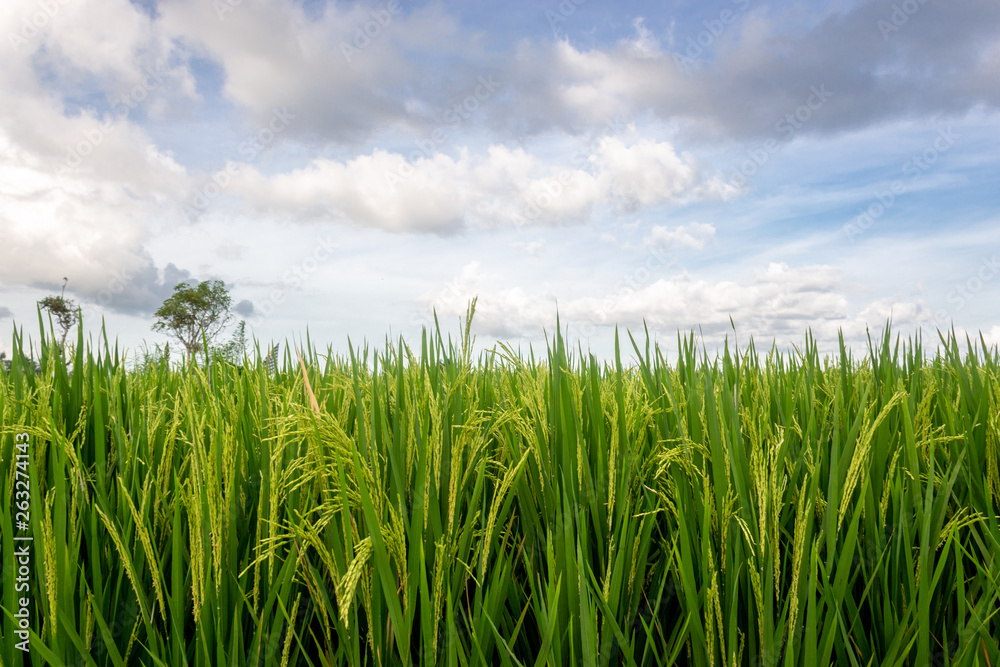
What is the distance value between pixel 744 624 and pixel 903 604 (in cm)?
49

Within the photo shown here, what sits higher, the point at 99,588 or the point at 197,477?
the point at 197,477

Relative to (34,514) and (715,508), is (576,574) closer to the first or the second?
(715,508)

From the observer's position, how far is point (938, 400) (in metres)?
2.75

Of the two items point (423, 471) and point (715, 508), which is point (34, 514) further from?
point (715, 508)

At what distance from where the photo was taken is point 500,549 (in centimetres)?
170

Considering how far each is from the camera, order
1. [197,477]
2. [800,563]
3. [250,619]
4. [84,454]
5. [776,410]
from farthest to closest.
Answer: [776,410], [84,454], [250,619], [197,477], [800,563]

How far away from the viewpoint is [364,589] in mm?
1534

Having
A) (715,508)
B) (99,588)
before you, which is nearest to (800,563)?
Result: (715,508)

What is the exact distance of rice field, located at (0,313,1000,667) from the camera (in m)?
1.51

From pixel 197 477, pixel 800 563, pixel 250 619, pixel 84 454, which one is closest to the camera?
pixel 800 563

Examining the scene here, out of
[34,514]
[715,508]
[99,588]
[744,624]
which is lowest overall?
[744,624]

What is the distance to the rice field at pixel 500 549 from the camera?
151 cm

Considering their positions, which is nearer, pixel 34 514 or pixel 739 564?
pixel 739 564

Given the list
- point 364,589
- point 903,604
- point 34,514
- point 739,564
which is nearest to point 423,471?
point 364,589
